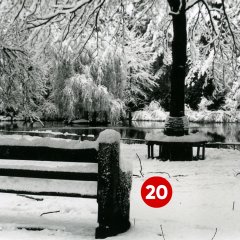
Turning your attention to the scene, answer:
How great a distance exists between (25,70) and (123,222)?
10063 mm

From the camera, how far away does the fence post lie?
146 inches

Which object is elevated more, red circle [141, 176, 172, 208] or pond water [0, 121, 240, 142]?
pond water [0, 121, 240, 142]

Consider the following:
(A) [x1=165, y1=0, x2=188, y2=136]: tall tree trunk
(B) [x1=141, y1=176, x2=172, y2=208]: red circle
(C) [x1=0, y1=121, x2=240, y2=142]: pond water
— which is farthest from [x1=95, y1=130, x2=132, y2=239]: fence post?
(C) [x1=0, y1=121, x2=240, y2=142]: pond water

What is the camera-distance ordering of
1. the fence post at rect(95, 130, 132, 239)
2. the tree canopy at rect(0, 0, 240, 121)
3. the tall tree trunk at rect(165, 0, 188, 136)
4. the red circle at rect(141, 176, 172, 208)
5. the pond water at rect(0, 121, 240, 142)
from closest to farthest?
1. the fence post at rect(95, 130, 132, 239)
2. the red circle at rect(141, 176, 172, 208)
3. the tall tree trunk at rect(165, 0, 188, 136)
4. the tree canopy at rect(0, 0, 240, 121)
5. the pond water at rect(0, 121, 240, 142)

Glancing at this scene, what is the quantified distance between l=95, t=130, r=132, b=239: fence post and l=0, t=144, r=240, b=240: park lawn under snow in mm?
121

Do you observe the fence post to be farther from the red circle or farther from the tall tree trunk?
the tall tree trunk

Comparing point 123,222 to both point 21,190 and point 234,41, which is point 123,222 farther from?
point 234,41

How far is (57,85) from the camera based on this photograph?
1111 inches

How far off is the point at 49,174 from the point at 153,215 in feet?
5.13

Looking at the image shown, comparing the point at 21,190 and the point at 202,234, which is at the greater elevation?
the point at 21,190

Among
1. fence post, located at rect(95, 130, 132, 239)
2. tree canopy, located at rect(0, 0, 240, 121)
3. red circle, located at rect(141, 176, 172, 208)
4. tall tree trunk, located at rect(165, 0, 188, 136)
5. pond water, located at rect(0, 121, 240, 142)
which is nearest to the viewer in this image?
fence post, located at rect(95, 130, 132, 239)

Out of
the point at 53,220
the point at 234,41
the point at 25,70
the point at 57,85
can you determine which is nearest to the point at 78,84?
the point at 57,85

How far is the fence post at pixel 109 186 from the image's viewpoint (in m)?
3.72

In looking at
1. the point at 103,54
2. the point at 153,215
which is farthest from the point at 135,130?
the point at 153,215
